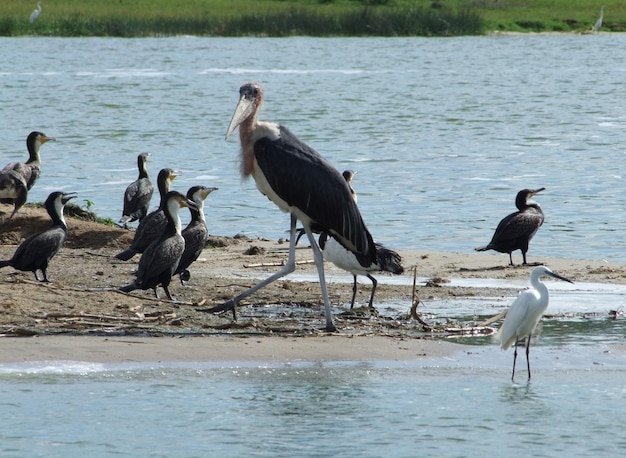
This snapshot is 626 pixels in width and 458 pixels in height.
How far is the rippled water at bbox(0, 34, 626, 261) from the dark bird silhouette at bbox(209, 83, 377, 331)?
4.04 metres

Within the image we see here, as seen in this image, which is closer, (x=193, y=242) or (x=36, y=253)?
(x=36, y=253)

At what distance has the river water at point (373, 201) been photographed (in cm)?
712

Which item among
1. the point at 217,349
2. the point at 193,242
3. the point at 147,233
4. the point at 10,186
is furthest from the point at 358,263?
the point at 10,186

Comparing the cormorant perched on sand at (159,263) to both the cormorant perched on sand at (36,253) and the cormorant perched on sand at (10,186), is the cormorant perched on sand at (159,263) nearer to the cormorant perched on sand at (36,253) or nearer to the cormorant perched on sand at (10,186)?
the cormorant perched on sand at (36,253)

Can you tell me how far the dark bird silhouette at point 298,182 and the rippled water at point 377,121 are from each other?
13.3 ft

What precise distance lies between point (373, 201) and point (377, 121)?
1392 cm

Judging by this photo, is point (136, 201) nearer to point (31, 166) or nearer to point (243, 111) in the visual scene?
point (31, 166)

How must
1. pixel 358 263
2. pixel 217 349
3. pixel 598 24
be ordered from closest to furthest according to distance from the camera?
pixel 217 349 → pixel 358 263 → pixel 598 24

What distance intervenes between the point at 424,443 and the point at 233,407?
1.20 metres

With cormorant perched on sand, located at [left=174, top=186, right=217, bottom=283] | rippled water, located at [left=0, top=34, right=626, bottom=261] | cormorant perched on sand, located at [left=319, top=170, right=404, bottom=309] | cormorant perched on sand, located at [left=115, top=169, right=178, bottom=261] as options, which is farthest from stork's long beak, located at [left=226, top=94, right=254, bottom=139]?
rippled water, located at [left=0, top=34, right=626, bottom=261]

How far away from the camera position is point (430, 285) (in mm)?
11422

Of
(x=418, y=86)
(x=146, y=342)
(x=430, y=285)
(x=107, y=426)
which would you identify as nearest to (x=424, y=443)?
(x=107, y=426)

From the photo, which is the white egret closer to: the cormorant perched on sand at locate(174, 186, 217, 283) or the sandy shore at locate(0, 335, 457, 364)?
the cormorant perched on sand at locate(174, 186, 217, 283)

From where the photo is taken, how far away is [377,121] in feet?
107
